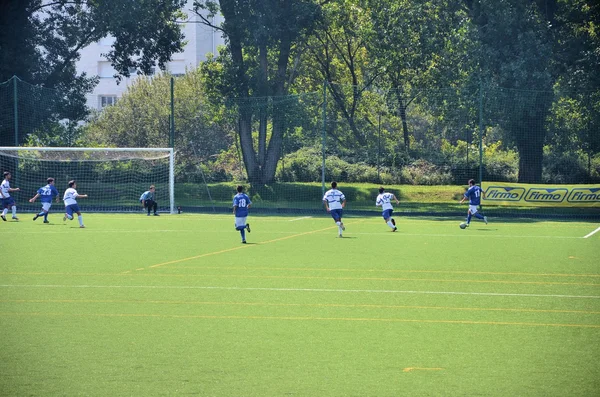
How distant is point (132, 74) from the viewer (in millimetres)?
88875

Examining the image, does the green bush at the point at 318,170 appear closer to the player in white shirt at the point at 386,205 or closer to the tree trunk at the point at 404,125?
the tree trunk at the point at 404,125

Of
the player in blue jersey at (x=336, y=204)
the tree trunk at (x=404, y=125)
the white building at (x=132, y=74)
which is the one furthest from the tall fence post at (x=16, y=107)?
the white building at (x=132, y=74)

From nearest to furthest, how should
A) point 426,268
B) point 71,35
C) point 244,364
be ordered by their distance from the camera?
point 244,364 → point 426,268 → point 71,35

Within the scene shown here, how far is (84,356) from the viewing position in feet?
33.2

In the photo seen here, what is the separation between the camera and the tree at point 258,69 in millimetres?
41719

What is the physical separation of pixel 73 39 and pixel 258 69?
1117cm

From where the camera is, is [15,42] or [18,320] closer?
[18,320]

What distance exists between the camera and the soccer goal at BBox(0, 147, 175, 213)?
40125 millimetres

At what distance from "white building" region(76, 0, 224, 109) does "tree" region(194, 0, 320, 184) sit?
43.5m

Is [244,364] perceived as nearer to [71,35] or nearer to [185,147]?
[185,147]

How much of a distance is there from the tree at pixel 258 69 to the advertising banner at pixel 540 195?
11452 millimetres

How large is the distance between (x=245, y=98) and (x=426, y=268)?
23864 millimetres

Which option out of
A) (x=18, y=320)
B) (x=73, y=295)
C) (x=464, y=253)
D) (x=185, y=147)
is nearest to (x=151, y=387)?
(x=18, y=320)

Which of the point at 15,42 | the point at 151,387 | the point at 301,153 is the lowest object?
the point at 151,387
